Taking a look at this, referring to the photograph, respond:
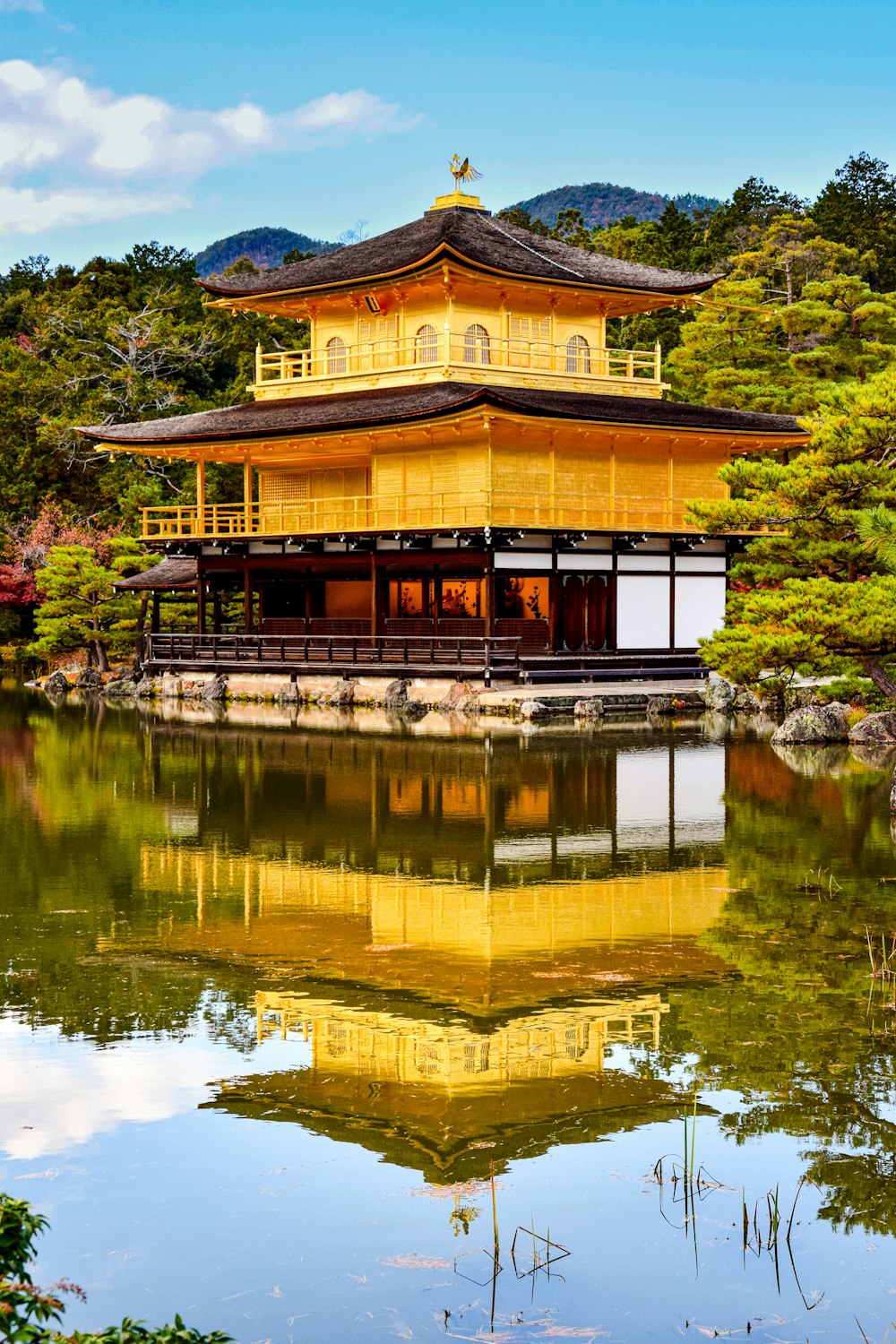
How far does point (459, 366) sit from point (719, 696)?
11035 mm

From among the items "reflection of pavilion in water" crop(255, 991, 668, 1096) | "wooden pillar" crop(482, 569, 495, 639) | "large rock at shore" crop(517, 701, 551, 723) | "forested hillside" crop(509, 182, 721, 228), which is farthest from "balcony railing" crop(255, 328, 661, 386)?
"forested hillside" crop(509, 182, 721, 228)

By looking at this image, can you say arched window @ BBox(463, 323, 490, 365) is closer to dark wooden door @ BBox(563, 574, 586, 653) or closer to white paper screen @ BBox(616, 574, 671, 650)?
dark wooden door @ BBox(563, 574, 586, 653)

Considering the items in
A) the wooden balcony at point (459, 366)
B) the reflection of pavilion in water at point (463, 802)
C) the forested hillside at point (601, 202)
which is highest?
the forested hillside at point (601, 202)

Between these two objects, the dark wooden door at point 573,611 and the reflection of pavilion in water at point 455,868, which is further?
the dark wooden door at point 573,611

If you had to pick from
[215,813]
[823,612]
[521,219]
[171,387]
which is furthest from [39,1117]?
[521,219]

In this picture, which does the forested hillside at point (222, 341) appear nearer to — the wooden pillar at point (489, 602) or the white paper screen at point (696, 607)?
the white paper screen at point (696, 607)

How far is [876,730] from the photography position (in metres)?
26.0

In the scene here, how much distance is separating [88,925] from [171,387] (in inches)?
1942

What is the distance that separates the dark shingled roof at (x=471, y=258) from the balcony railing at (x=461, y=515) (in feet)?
19.3

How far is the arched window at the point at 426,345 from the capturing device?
1558 inches

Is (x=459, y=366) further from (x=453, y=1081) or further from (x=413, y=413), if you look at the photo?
(x=453, y=1081)

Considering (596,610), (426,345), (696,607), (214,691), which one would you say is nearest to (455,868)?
(596,610)

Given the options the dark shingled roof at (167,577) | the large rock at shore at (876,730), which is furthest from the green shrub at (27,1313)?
the dark shingled roof at (167,577)

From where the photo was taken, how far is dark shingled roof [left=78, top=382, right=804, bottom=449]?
3472 cm
